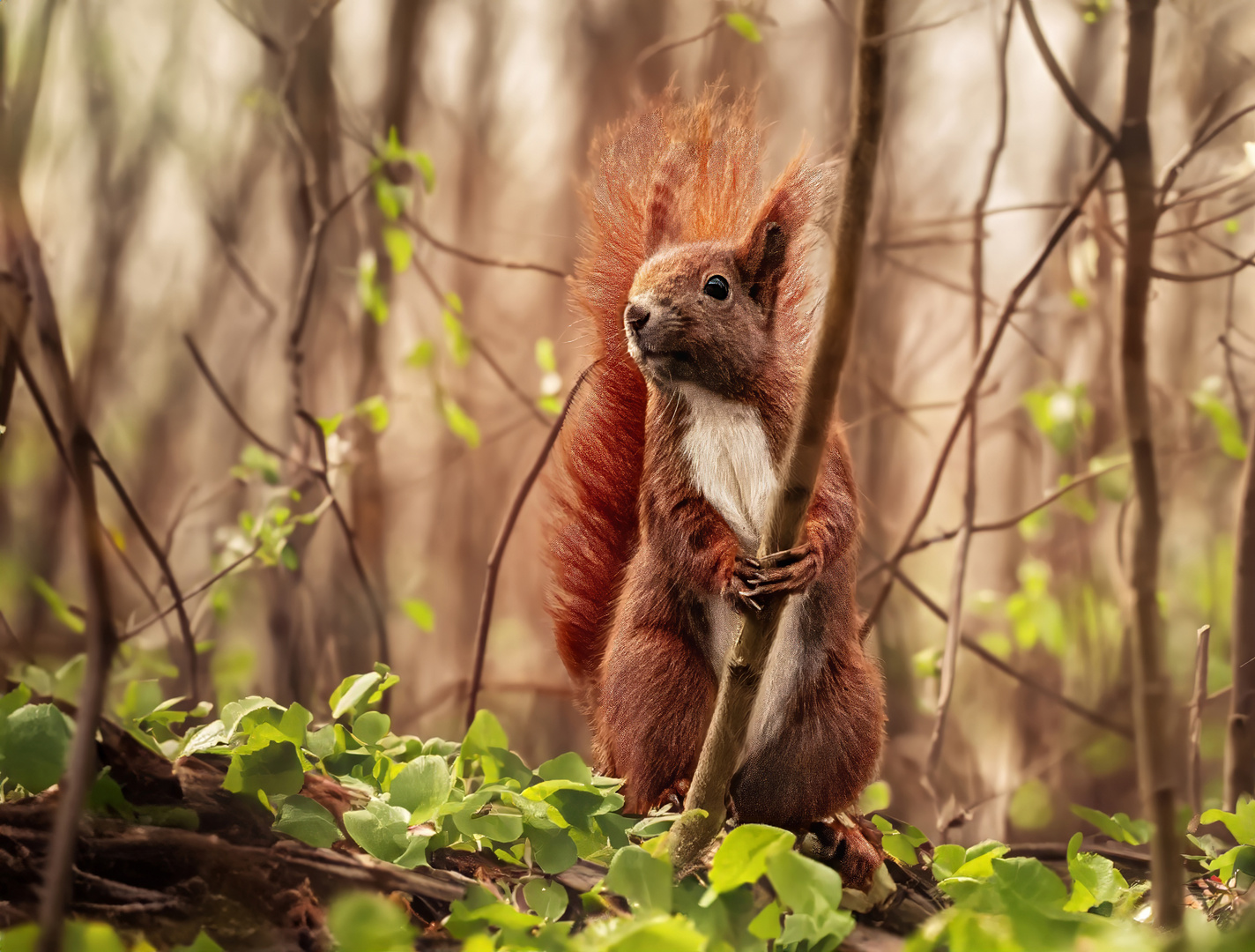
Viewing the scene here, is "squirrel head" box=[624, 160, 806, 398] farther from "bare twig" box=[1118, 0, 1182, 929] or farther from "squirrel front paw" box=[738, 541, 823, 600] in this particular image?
"bare twig" box=[1118, 0, 1182, 929]

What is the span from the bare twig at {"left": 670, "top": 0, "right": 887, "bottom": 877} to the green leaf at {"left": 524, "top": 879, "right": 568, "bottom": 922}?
77 millimetres

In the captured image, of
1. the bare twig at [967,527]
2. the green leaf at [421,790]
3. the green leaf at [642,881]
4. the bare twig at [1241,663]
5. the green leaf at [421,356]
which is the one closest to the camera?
the green leaf at [642,881]

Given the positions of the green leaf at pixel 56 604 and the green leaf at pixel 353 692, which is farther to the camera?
the green leaf at pixel 56 604

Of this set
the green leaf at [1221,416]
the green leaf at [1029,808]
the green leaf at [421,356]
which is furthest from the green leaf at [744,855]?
the green leaf at [1029,808]

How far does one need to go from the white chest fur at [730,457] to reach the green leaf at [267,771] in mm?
361

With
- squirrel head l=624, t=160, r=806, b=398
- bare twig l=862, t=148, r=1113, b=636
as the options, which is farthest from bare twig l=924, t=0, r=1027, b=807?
squirrel head l=624, t=160, r=806, b=398

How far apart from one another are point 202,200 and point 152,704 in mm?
831

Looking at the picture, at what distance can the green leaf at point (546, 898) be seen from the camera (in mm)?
558

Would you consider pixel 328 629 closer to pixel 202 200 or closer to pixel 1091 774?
pixel 202 200

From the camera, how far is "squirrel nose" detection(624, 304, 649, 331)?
0.72m

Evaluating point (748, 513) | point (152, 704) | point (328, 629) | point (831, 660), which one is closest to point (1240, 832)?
point (831, 660)

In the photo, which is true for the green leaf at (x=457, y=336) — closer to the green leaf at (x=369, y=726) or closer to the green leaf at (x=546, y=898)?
the green leaf at (x=369, y=726)

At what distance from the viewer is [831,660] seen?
76cm

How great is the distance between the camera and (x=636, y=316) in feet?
2.37
